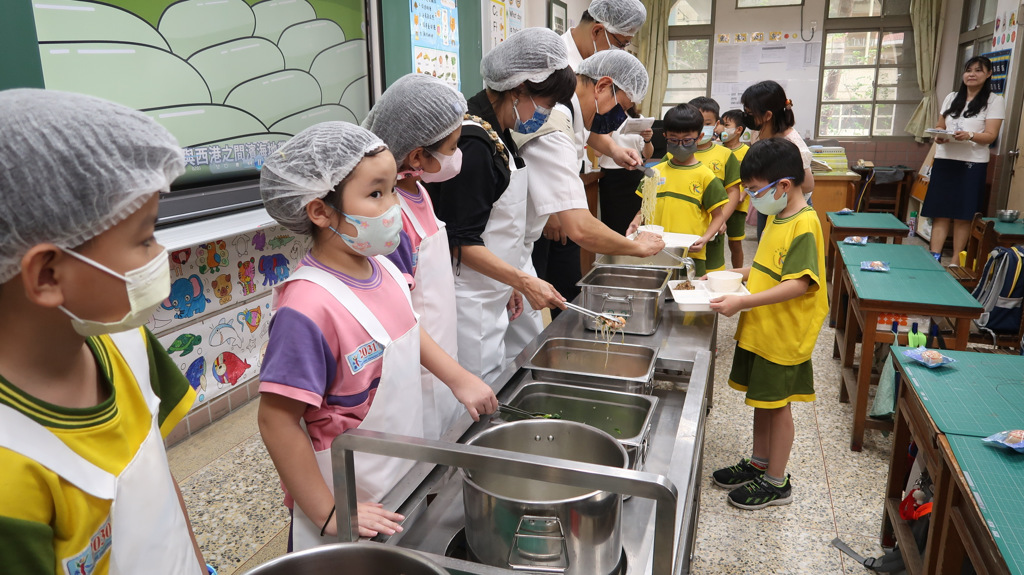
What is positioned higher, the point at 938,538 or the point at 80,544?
the point at 80,544

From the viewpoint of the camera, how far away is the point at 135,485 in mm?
741

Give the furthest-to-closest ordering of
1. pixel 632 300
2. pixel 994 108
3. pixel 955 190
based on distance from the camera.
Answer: pixel 955 190
pixel 994 108
pixel 632 300

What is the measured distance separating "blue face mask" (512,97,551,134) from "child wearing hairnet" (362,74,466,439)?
361 mm

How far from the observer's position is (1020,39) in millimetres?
5508

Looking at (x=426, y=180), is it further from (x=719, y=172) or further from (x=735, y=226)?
(x=735, y=226)

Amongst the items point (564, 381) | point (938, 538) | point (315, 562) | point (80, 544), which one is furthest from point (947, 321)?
point (80, 544)

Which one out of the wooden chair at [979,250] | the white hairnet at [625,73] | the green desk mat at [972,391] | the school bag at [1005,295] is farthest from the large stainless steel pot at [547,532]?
the wooden chair at [979,250]

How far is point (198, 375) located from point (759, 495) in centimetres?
218

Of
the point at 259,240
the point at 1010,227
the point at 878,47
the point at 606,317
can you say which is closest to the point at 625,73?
the point at 606,317

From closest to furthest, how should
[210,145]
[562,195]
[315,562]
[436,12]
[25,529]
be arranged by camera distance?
[25,529] → [315,562] → [562,195] → [210,145] → [436,12]

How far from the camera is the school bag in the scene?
3119 millimetres

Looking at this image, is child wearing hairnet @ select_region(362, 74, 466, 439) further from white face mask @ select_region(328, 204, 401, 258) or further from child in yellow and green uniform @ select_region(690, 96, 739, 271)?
child in yellow and green uniform @ select_region(690, 96, 739, 271)

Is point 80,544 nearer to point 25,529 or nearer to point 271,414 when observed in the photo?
point 25,529

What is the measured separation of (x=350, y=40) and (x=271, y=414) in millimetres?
2742
